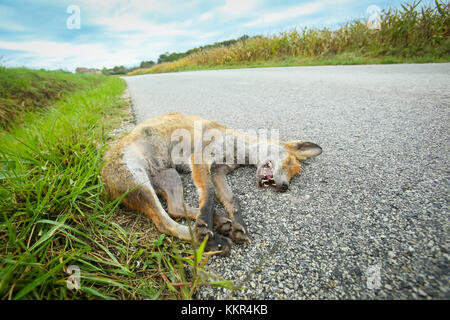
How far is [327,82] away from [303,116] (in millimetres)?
2789

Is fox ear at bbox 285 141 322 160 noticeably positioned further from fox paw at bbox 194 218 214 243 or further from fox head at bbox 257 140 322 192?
fox paw at bbox 194 218 214 243

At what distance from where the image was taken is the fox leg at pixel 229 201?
170 centimetres

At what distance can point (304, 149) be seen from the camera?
2.79 metres

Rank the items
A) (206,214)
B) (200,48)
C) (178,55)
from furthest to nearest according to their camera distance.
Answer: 1. (178,55)
2. (200,48)
3. (206,214)

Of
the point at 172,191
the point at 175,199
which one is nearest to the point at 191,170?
the point at 172,191

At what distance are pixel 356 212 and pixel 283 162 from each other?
1006 mm

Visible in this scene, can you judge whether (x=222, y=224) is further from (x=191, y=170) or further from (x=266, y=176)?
(x=191, y=170)

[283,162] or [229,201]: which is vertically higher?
[283,162]

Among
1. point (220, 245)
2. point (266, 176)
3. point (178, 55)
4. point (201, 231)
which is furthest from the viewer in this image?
point (178, 55)

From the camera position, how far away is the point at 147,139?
2.74 m

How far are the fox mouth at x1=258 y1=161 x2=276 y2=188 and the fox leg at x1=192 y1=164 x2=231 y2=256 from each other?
1.91ft

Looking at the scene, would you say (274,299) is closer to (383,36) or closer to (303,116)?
(303,116)

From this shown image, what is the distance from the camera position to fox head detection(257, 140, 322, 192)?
2.32 m

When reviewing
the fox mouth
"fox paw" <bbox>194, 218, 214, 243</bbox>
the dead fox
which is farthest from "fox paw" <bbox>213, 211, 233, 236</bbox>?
the fox mouth
